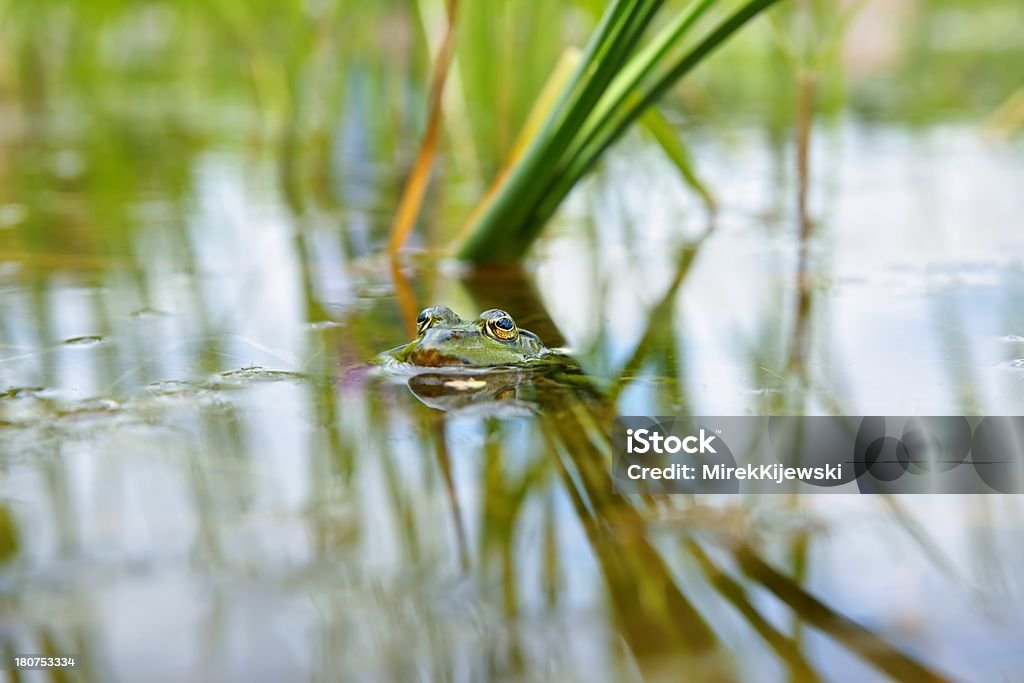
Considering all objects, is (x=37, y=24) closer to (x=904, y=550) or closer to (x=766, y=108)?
(x=766, y=108)

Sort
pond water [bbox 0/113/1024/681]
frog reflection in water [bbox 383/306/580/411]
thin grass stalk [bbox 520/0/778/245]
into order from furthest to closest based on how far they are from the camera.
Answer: thin grass stalk [bbox 520/0/778/245]
frog reflection in water [bbox 383/306/580/411]
pond water [bbox 0/113/1024/681]

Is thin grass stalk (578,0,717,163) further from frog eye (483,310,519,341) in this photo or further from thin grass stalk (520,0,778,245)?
frog eye (483,310,519,341)

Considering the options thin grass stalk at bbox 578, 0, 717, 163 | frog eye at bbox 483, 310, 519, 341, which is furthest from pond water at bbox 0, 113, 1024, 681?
thin grass stalk at bbox 578, 0, 717, 163

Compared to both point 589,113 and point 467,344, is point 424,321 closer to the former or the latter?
point 467,344

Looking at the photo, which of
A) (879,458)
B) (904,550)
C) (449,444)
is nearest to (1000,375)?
(879,458)

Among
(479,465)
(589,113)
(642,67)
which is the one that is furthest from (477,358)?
(642,67)

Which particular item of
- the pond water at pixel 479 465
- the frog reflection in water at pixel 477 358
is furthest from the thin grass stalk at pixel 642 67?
the frog reflection in water at pixel 477 358
